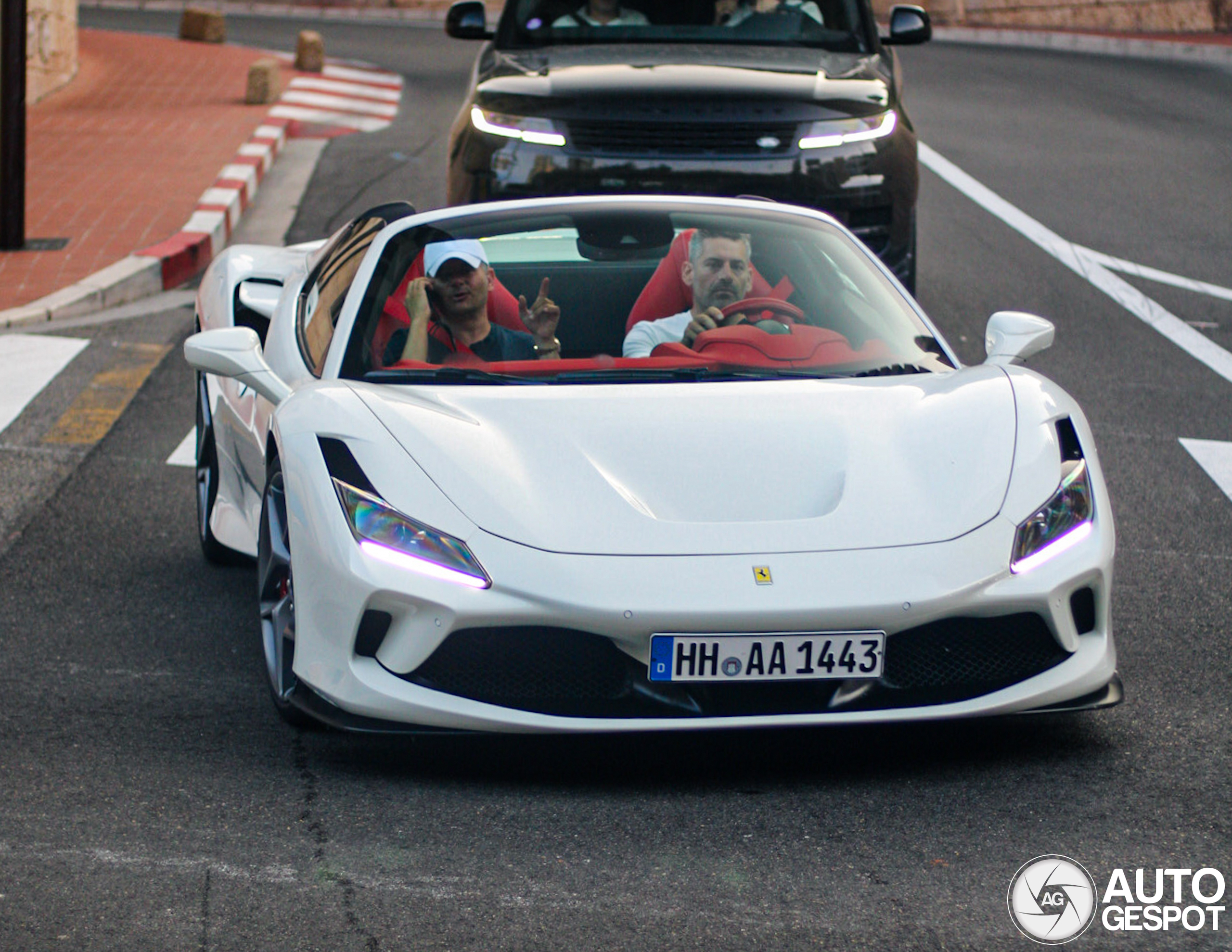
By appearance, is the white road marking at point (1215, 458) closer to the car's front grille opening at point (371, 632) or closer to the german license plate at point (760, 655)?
the german license plate at point (760, 655)

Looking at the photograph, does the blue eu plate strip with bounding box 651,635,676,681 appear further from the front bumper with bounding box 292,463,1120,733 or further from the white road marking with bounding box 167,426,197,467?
the white road marking with bounding box 167,426,197,467

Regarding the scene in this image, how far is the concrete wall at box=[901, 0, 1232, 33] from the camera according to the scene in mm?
27641

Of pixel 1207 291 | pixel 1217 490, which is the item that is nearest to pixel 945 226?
pixel 1207 291

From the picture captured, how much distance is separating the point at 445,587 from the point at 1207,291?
293 inches

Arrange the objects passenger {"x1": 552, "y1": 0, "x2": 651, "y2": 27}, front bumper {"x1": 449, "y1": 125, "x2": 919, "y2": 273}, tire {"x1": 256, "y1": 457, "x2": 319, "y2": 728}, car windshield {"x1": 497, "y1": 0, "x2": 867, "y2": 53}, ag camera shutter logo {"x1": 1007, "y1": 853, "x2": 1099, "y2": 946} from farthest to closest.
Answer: passenger {"x1": 552, "y1": 0, "x2": 651, "y2": 27} < car windshield {"x1": 497, "y1": 0, "x2": 867, "y2": 53} < front bumper {"x1": 449, "y1": 125, "x2": 919, "y2": 273} < tire {"x1": 256, "y1": 457, "x2": 319, "y2": 728} < ag camera shutter logo {"x1": 1007, "y1": 853, "x2": 1099, "y2": 946}

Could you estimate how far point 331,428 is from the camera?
12.6ft

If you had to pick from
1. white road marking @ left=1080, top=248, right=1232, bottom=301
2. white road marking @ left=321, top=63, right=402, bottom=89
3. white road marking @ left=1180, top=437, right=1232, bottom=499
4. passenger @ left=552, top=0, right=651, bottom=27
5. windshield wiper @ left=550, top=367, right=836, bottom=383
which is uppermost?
passenger @ left=552, top=0, right=651, bottom=27

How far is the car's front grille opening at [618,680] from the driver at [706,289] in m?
1.36

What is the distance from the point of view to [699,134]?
7.49 metres

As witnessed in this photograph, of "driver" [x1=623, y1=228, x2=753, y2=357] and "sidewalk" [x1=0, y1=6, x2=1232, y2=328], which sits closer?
"driver" [x1=623, y1=228, x2=753, y2=357]

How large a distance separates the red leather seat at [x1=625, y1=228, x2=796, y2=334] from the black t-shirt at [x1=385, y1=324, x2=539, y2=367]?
321 mm

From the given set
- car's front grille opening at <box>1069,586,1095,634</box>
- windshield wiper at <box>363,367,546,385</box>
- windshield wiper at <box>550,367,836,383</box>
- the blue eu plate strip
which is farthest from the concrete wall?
the blue eu plate strip

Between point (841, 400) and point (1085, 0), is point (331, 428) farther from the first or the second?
point (1085, 0)

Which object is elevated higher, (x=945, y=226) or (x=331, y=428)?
(x=331, y=428)
